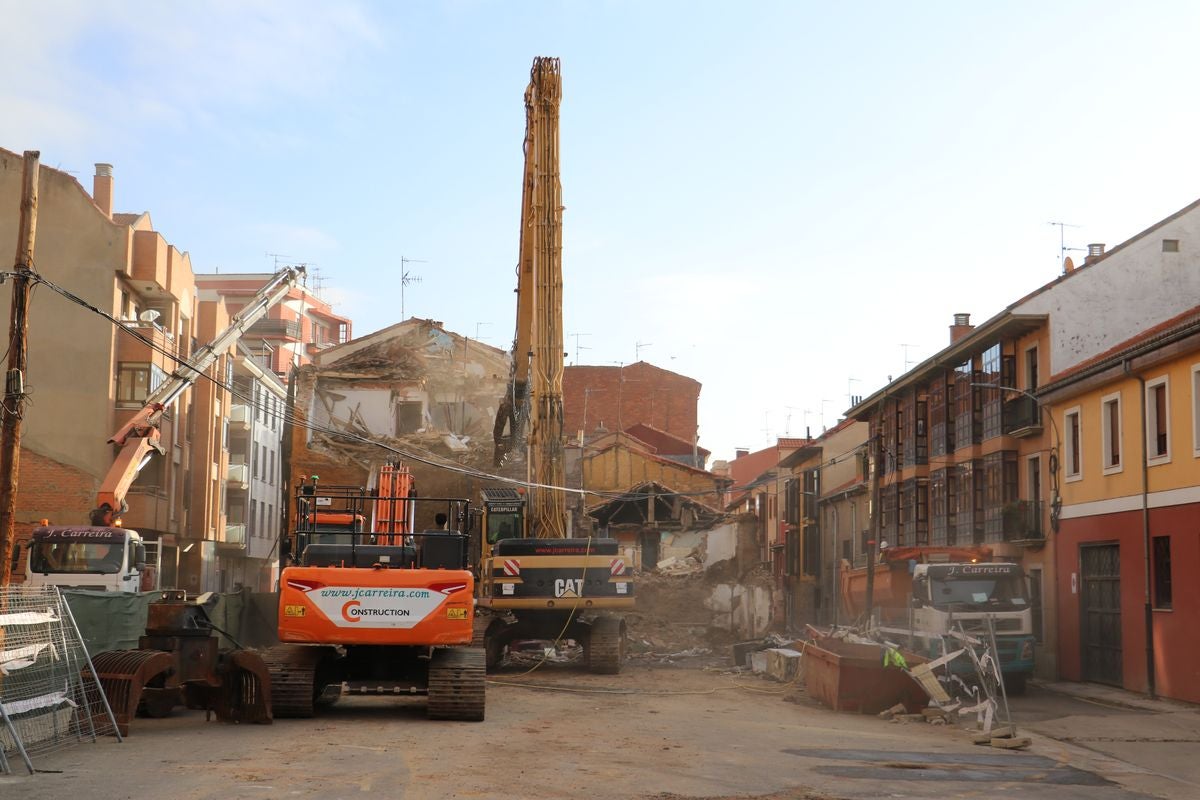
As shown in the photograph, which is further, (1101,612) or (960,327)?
(960,327)

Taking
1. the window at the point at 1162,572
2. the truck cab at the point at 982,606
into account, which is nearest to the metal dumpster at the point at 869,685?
the truck cab at the point at 982,606

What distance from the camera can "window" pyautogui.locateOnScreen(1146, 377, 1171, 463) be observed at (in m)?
24.8

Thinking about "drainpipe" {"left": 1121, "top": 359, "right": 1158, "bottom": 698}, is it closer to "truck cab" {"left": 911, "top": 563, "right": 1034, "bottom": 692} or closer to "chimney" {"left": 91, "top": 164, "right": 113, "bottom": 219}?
"truck cab" {"left": 911, "top": 563, "right": 1034, "bottom": 692}

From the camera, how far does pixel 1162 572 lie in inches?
979

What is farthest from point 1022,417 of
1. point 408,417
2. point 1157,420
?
point 408,417

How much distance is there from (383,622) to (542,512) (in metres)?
10.8

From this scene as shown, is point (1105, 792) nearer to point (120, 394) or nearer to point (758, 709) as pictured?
point (758, 709)

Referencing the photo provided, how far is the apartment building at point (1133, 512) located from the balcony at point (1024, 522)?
113 cm

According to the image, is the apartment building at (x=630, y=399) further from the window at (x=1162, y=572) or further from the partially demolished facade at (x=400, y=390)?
the window at (x=1162, y=572)

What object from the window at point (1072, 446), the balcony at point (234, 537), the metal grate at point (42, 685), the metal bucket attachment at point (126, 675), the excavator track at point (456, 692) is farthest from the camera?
the balcony at point (234, 537)

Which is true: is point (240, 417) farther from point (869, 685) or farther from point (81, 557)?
point (869, 685)

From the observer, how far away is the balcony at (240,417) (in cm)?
5922

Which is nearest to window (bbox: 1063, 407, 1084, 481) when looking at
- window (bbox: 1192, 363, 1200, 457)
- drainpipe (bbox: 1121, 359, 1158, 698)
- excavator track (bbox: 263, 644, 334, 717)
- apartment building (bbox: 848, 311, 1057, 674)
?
apartment building (bbox: 848, 311, 1057, 674)

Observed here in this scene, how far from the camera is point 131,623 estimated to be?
2172 centimetres
